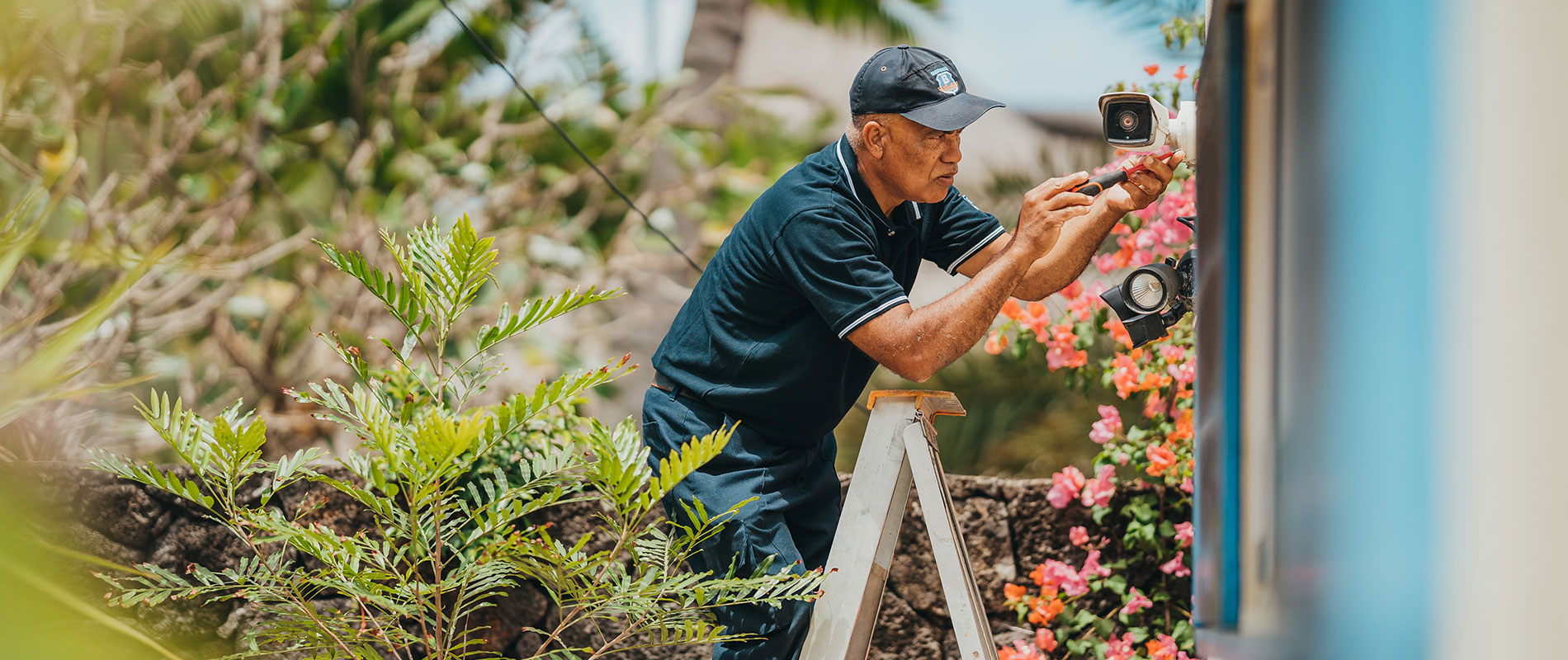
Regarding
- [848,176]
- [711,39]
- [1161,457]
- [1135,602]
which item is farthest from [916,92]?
[711,39]

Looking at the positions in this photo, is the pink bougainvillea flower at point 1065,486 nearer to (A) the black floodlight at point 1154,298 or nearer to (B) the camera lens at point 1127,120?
(A) the black floodlight at point 1154,298

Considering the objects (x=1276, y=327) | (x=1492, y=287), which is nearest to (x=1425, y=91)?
(x=1492, y=287)

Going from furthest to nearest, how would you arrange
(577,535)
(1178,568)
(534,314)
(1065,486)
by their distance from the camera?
(577,535)
(1065,486)
(1178,568)
(534,314)

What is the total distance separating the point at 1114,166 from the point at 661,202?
12.3 ft

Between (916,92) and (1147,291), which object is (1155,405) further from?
(916,92)

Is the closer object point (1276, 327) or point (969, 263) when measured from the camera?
point (1276, 327)

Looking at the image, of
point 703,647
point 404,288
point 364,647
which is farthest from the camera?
point 703,647

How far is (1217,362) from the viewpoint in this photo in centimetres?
132

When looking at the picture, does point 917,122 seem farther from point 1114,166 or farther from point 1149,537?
point 1149,537

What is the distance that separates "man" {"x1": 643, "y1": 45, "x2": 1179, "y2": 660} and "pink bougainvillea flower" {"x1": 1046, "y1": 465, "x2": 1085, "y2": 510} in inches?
25.8

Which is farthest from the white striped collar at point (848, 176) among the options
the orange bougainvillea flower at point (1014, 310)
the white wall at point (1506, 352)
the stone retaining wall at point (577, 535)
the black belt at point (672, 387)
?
the white wall at point (1506, 352)

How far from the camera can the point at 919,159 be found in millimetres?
2154

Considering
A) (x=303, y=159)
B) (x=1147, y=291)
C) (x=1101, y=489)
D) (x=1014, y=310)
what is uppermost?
(x=303, y=159)

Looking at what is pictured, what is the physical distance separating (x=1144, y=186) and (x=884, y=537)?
834 millimetres
